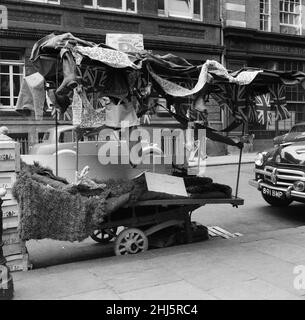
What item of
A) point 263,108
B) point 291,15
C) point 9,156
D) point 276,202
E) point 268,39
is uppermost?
point 291,15

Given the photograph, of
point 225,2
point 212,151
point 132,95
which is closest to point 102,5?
point 225,2

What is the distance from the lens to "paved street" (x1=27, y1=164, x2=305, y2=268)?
6.50 m

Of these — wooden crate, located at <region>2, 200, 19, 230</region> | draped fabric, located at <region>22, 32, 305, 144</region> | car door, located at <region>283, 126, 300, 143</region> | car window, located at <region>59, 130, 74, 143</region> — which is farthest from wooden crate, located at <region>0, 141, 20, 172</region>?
car window, located at <region>59, 130, 74, 143</region>

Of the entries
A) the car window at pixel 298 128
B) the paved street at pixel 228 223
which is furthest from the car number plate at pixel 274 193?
the car window at pixel 298 128

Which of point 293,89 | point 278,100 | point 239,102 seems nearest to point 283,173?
point 278,100

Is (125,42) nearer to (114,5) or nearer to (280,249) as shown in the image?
(280,249)

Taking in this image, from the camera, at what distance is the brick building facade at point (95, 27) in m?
18.1

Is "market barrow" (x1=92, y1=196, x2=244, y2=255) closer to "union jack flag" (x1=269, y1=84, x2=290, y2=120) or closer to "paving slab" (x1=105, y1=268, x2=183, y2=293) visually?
"paving slab" (x1=105, y1=268, x2=183, y2=293)

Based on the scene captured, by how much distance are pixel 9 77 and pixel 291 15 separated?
594 inches

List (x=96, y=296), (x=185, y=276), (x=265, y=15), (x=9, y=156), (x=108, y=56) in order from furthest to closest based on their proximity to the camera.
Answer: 1. (x=265, y=15)
2. (x=108, y=56)
3. (x=9, y=156)
4. (x=185, y=276)
5. (x=96, y=296)

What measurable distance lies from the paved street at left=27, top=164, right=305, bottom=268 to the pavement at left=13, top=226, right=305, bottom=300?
2.15 ft

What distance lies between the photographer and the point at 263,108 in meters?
7.17

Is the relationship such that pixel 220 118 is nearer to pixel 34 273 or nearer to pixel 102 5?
pixel 102 5

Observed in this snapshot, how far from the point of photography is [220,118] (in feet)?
71.1
